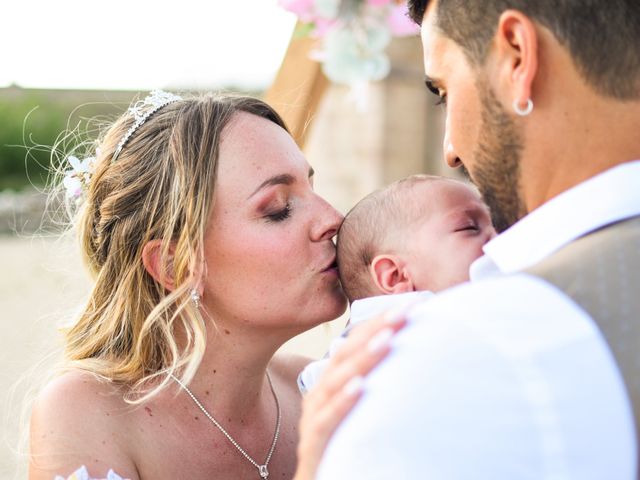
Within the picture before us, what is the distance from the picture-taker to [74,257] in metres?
2.95

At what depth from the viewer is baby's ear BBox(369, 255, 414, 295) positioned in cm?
227

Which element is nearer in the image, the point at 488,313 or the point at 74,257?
the point at 488,313

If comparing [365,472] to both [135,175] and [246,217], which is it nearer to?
[246,217]

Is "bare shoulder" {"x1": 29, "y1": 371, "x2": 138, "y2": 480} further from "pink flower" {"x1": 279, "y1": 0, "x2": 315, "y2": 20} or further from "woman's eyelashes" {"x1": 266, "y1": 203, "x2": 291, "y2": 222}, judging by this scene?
"pink flower" {"x1": 279, "y1": 0, "x2": 315, "y2": 20}

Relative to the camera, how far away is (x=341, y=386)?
1200 mm

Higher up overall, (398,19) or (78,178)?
(398,19)

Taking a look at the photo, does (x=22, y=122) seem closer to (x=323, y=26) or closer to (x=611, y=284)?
(x=323, y=26)

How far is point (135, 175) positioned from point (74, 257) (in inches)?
22.9

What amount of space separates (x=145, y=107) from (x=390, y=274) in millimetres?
979

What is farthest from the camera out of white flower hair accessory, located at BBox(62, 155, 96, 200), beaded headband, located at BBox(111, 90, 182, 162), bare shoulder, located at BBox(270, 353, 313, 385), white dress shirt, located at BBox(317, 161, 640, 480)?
bare shoulder, located at BBox(270, 353, 313, 385)

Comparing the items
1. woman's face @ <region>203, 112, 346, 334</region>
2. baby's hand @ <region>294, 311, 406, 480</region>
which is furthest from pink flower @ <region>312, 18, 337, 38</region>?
baby's hand @ <region>294, 311, 406, 480</region>

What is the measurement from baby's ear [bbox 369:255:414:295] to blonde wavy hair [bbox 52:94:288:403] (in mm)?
490

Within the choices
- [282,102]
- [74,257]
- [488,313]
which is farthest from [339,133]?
[488,313]

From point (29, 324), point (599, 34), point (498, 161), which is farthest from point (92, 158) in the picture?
point (29, 324)
